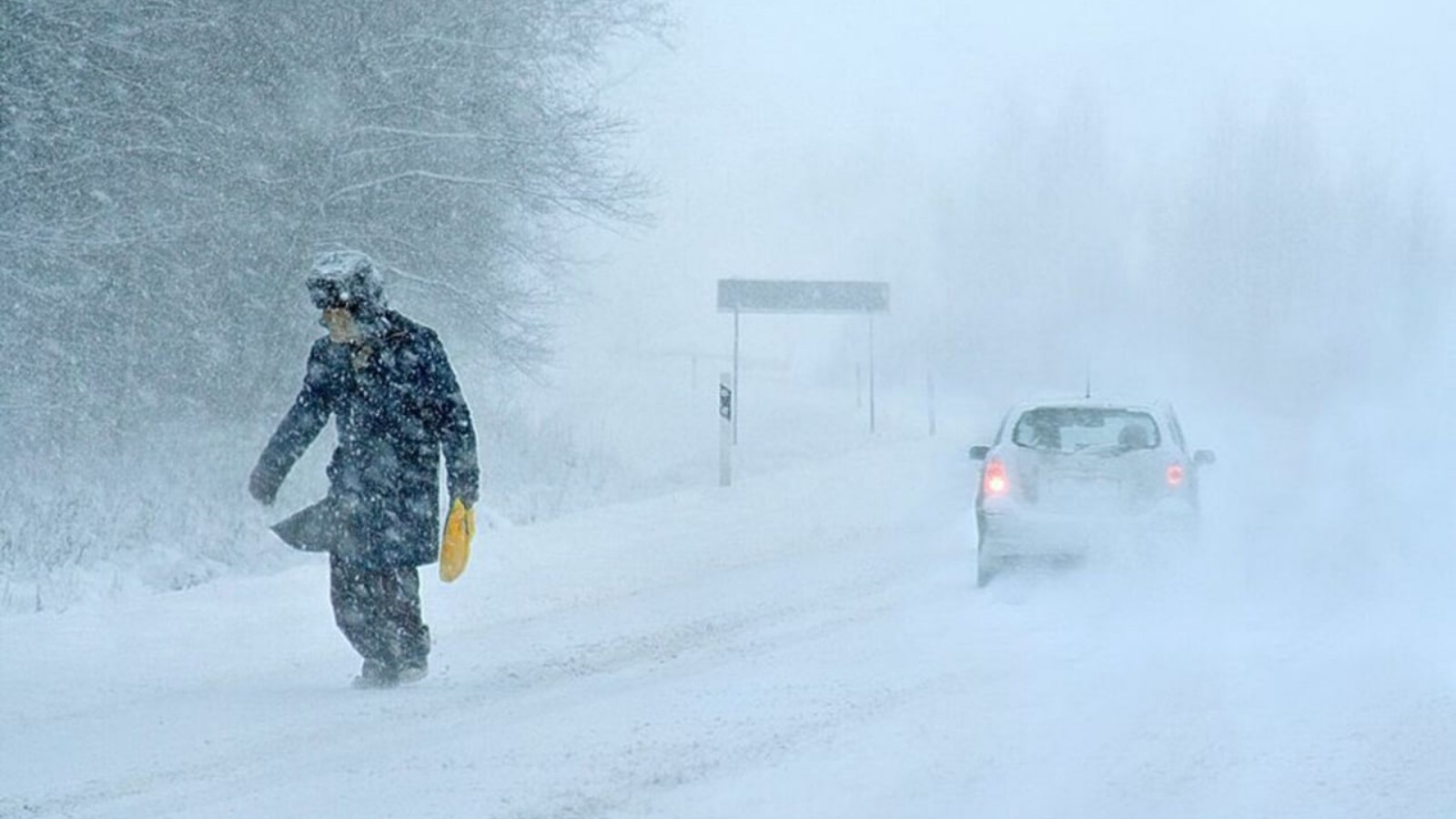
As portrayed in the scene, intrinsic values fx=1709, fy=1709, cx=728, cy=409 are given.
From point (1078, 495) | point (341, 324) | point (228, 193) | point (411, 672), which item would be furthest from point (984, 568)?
point (228, 193)

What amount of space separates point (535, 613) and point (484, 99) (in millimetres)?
7689

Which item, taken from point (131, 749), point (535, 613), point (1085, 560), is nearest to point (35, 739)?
point (131, 749)

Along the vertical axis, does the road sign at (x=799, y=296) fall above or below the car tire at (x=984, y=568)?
above

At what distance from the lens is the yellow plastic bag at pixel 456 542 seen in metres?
7.64

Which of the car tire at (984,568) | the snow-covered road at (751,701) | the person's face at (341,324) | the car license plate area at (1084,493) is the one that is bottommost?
the snow-covered road at (751,701)

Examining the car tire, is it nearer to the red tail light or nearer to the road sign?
the red tail light

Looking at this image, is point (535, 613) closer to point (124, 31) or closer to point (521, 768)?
point (521, 768)

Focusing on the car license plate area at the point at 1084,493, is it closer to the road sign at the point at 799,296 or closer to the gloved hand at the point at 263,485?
the gloved hand at the point at 263,485

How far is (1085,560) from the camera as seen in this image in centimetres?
1202

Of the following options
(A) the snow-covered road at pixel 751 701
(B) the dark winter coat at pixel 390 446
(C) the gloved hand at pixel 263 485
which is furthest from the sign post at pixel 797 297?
(C) the gloved hand at pixel 263 485

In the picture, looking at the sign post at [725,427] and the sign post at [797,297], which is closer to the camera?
the sign post at [725,427]

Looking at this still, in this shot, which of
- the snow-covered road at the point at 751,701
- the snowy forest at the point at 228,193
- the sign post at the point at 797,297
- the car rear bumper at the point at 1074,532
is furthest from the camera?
the sign post at the point at 797,297

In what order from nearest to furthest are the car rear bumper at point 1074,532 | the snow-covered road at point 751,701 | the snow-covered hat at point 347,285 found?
the snow-covered road at point 751,701 < the snow-covered hat at point 347,285 < the car rear bumper at point 1074,532

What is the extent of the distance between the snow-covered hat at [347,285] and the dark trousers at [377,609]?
1150mm
